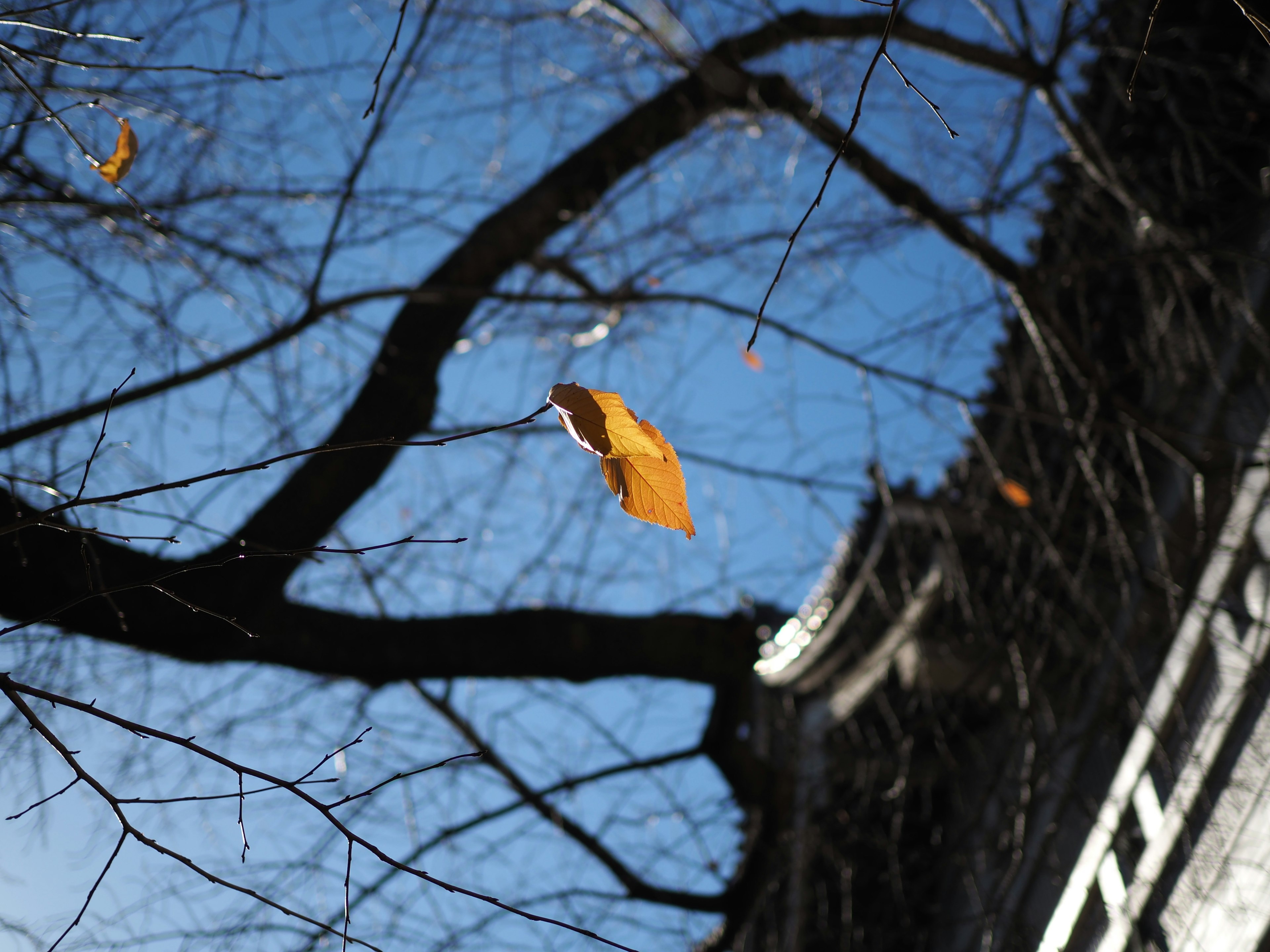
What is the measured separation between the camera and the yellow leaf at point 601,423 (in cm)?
101

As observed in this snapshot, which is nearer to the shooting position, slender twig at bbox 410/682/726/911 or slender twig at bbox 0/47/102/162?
slender twig at bbox 0/47/102/162

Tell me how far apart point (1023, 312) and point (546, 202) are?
5.23 ft

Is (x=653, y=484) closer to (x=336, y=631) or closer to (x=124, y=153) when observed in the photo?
(x=124, y=153)

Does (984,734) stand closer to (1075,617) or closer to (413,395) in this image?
(1075,617)

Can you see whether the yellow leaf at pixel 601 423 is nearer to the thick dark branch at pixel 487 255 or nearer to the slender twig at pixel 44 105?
the slender twig at pixel 44 105

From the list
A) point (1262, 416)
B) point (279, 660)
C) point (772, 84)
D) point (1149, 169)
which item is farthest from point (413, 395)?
point (1262, 416)

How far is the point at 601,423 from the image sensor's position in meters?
1.04

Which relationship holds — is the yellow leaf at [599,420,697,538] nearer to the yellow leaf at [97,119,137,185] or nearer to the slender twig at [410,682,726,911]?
the yellow leaf at [97,119,137,185]

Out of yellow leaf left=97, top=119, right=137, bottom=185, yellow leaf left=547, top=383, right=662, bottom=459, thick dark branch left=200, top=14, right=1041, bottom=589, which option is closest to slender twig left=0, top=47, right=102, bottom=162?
yellow leaf left=97, top=119, right=137, bottom=185

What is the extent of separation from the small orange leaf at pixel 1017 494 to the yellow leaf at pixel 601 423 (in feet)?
6.96

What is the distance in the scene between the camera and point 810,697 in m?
5.49

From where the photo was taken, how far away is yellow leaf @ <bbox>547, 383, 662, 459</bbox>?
101cm

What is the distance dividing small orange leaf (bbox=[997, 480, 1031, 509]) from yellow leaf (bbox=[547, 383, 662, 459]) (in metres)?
2.12

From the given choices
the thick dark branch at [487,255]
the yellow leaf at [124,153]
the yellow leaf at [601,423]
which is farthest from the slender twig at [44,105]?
the thick dark branch at [487,255]
